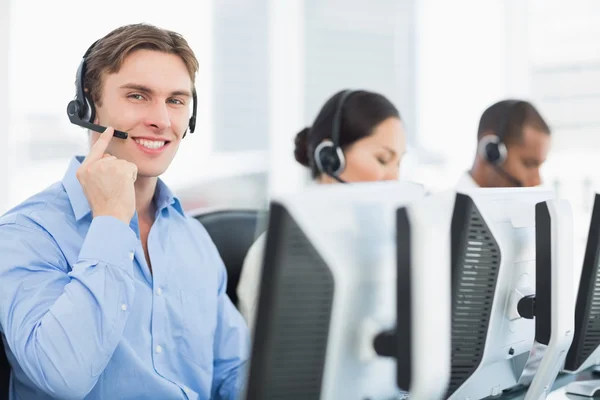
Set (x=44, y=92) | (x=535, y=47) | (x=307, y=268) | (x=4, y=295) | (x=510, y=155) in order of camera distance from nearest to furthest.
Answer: (x=307, y=268), (x=4, y=295), (x=510, y=155), (x=44, y=92), (x=535, y=47)

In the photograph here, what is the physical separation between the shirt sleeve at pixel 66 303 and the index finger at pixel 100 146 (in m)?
0.17

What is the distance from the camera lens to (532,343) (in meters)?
1.25

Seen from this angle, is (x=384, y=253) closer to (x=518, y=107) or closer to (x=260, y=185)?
(x=518, y=107)

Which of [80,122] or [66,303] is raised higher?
[80,122]

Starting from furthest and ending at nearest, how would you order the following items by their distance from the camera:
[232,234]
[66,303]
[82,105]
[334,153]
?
[334,153] < [232,234] < [82,105] < [66,303]

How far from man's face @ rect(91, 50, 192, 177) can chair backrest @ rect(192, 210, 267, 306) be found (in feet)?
1.18

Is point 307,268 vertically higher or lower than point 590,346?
higher

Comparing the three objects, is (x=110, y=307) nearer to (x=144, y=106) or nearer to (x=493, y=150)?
(x=144, y=106)

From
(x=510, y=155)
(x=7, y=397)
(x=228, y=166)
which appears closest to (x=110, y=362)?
(x=7, y=397)

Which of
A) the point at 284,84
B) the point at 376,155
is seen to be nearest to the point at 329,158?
the point at 376,155

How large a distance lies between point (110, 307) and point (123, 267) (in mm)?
76

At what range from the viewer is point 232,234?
188cm

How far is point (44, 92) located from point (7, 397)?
1788mm

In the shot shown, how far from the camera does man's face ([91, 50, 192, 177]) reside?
146cm
